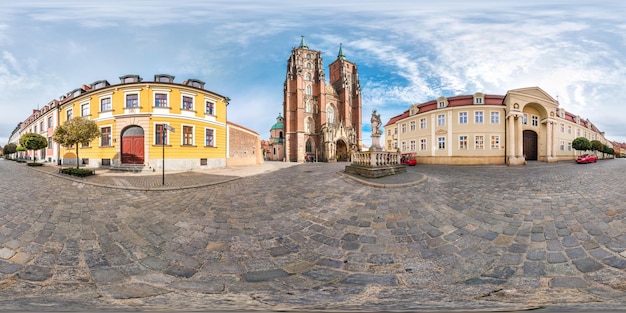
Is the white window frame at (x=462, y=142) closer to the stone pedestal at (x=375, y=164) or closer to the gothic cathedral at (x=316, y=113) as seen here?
the stone pedestal at (x=375, y=164)

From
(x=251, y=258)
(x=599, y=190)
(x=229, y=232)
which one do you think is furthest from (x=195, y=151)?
(x=599, y=190)

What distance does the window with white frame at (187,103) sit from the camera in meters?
17.7

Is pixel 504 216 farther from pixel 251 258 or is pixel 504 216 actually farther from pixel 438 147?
pixel 438 147

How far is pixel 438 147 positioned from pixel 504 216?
19112 millimetres

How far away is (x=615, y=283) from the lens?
348 cm

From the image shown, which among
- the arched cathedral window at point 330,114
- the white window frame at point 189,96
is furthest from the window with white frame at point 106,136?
the arched cathedral window at point 330,114

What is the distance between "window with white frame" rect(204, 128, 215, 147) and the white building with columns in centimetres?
1793

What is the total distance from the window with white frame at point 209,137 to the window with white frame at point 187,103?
6.47 feet

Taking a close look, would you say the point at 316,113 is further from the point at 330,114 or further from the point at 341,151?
the point at 341,151

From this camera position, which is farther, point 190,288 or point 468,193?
point 468,193

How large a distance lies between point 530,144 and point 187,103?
32131 millimetres

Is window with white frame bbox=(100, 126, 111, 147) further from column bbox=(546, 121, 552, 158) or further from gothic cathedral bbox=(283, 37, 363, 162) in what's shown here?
column bbox=(546, 121, 552, 158)

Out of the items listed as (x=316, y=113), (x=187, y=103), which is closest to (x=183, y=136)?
(x=187, y=103)

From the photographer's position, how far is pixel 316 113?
44.8 m
